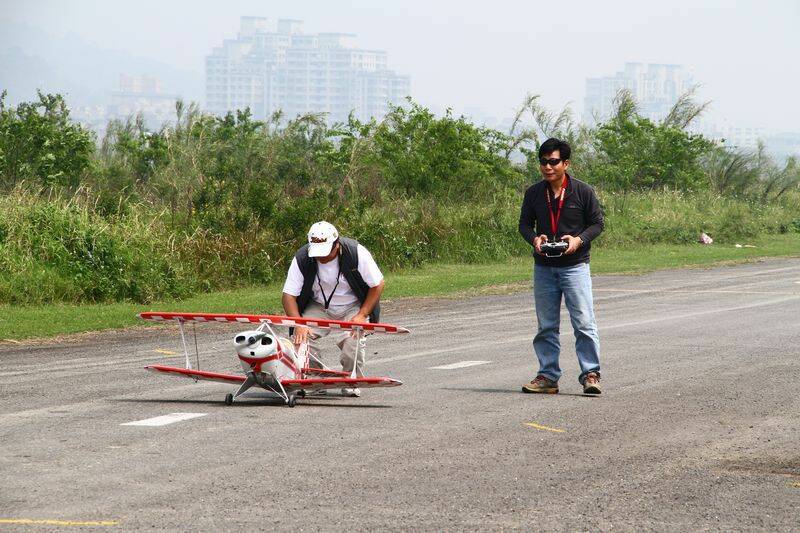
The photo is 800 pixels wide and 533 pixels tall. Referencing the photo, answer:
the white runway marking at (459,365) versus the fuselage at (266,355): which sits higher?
the fuselage at (266,355)

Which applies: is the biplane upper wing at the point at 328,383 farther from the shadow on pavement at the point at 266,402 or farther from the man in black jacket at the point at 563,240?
the man in black jacket at the point at 563,240

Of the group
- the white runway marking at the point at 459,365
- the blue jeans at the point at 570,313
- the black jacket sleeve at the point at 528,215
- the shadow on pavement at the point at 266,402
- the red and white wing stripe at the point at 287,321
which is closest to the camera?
the red and white wing stripe at the point at 287,321

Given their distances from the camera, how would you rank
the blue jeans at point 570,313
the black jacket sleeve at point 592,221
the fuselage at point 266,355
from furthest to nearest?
the blue jeans at point 570,313
the black jacket sleeve at point 592,221
the fuselage at point 266,355

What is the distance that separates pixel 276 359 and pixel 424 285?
1690cm

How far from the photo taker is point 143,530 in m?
6.72

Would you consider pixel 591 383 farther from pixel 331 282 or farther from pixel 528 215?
pixel 331 282

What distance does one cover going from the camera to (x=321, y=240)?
11.8 metres

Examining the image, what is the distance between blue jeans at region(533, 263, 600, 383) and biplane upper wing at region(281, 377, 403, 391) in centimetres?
160

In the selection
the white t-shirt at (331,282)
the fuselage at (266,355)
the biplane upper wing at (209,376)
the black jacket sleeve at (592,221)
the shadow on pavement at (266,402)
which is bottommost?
the shadow on pavement at (266,402)

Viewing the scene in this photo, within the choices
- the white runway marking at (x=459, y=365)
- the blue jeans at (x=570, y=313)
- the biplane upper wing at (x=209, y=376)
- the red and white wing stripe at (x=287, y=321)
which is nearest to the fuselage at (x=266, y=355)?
the red and white wing stripe at (x=287, y=321)

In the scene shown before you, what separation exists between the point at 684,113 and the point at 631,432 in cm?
5346

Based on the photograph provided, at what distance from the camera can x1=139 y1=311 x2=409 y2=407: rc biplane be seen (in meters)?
10.8

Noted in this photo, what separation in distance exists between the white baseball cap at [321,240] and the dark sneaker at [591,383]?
8.23ft

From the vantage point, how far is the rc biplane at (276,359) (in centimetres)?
1078
